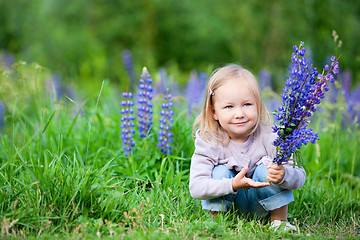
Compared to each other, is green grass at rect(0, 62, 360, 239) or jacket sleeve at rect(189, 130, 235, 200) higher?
jacket sleeve at rect(189, 130, 235, 200)

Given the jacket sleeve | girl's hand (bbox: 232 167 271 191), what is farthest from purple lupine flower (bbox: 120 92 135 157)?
girl's hand (bbox: 232 167 271 191)

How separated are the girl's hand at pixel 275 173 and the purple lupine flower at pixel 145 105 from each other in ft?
4.12

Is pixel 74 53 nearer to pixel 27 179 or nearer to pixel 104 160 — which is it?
pixel 104 160

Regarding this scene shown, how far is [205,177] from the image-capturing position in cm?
266

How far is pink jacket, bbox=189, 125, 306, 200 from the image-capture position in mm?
2598

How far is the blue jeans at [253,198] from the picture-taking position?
267 cm

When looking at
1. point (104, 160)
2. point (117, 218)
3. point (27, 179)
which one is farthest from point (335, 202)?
point (27, 179)

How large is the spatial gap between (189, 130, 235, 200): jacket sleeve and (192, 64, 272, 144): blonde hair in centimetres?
7

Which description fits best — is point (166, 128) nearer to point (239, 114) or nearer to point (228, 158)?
point (228, 158)

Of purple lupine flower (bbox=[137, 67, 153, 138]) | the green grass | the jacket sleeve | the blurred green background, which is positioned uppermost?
the blurred green background

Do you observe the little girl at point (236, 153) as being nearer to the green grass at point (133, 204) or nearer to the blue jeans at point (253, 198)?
the blue jeans at point (253, 198)

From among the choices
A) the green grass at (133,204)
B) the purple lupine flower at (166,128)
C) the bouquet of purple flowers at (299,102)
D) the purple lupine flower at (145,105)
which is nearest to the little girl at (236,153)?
the green grass at (133,204)

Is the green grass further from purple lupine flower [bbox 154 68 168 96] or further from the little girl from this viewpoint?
purple lupine flower [bbox 154 68 168 96]

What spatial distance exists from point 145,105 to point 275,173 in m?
1.38
